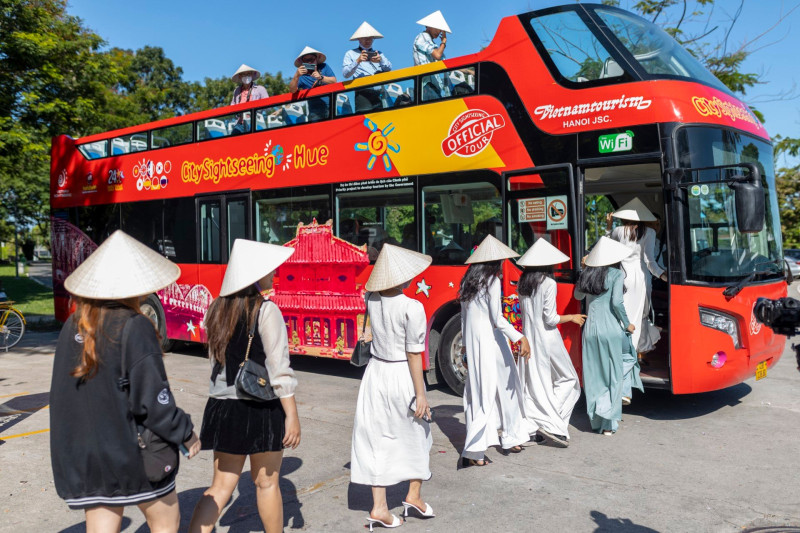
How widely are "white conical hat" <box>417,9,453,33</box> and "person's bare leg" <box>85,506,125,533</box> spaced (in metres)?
7.68

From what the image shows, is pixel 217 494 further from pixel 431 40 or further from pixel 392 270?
pixel 431 40

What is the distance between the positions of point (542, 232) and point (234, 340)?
4.44 metres

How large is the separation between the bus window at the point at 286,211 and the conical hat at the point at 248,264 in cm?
550

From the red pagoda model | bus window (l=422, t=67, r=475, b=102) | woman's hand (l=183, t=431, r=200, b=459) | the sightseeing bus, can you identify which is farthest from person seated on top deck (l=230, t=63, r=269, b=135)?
woman's hand (l=183, t=431, r=200, b=459)

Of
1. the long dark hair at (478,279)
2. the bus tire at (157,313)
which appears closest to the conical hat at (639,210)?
the long dark hair at (478,279)

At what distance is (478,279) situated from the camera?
567cm

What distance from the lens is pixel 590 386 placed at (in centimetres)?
667

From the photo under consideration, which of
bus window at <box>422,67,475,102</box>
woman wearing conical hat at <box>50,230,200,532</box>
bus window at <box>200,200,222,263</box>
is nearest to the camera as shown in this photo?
woman wearing conical hat at <box>50,230,200,532</box>

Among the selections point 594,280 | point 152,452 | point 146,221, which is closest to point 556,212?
point 594,280

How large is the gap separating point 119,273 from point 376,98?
6.31 m

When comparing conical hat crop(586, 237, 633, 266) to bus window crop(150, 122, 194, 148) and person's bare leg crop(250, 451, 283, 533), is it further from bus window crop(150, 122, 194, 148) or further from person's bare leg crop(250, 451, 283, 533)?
bus window crop(150, 122, 194, 148)

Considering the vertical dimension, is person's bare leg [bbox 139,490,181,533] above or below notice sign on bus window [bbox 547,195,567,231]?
below

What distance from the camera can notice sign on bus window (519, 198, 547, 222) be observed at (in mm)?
7379

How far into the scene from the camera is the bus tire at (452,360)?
8.14 meters
